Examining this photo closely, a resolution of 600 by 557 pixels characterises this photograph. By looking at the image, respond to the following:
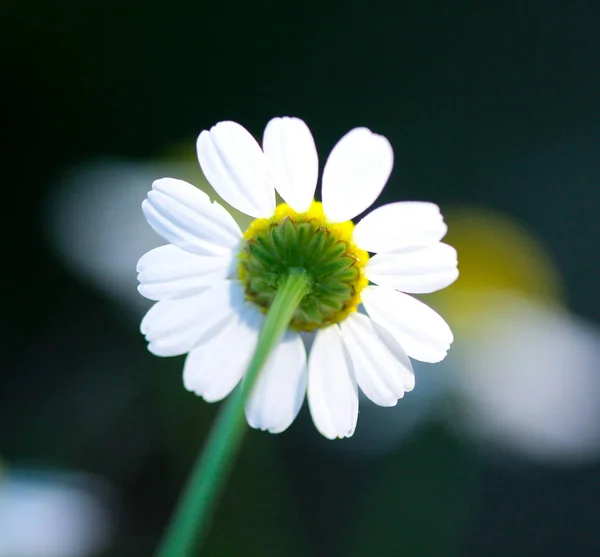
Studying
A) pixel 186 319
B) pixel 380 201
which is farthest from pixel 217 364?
pixel 380 201

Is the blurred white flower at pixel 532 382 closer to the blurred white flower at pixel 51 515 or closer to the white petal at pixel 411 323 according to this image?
the blurred white flower at pixel 51 515

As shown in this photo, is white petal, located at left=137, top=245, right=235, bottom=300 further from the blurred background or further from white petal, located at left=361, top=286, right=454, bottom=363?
the blurred background

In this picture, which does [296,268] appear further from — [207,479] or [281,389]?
[207,479]

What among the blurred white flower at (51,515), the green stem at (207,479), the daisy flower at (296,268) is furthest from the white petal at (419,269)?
the blurred white flower at (51,515)

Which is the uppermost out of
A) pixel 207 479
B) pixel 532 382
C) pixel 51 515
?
pixel 532 382

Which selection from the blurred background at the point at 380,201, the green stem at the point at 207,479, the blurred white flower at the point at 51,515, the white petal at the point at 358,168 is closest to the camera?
the green stem at the point at 207,479

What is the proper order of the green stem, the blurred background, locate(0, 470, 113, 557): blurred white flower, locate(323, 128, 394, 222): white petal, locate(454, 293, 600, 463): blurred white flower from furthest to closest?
locate(454, 293, 600, 463): blurred white flower → the blurred background → locate(0, 470, 113, 557): blurred white flower → locate(323, 128, 394, 222): white petal → the green stem

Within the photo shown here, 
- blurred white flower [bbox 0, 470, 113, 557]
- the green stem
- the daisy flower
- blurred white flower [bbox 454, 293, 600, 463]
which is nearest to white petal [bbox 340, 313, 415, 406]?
the daisy flower
